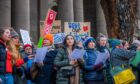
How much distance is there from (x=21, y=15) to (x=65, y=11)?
588 cm

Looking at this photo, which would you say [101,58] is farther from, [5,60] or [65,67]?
[5,60]

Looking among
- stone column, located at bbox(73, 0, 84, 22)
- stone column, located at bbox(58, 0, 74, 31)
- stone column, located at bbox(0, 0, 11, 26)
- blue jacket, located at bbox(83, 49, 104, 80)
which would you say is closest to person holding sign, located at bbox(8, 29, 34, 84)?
blue jacket, located at bbox(83, 49, 104, 80)

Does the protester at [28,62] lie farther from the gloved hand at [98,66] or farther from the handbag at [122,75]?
the handbag at [122,75]

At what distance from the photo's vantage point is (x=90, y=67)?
35.2ft

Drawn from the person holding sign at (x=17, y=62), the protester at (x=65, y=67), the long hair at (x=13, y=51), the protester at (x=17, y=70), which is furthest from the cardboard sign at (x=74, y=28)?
the long hair at (x=13, y=51)

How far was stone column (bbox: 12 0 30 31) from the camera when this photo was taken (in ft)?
77.7

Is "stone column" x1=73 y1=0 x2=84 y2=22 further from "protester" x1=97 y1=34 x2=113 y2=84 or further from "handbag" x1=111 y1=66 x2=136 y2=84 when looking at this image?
"handbag" x1=111 y1=66 x2=136 y2=84

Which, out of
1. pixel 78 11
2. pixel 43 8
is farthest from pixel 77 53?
pixel 78 11

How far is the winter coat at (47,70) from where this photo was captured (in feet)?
35.1

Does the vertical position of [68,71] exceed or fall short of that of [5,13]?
it falls short

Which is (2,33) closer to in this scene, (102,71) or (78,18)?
(102,71)

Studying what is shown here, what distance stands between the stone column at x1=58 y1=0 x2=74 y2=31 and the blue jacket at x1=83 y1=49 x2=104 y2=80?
1803 cm

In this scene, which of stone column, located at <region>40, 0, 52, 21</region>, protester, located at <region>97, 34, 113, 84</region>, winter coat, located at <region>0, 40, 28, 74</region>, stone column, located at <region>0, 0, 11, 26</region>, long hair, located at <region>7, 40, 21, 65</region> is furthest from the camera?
stone column, located at <region>40, 0, 52, 21</region>

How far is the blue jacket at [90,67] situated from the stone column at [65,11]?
18034 mm
